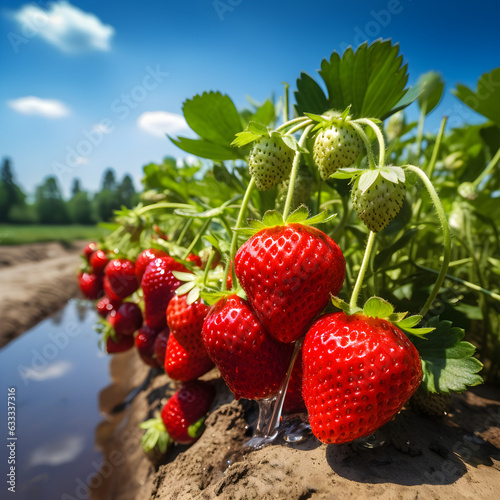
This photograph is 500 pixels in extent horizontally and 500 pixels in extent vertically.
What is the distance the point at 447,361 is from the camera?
423mm

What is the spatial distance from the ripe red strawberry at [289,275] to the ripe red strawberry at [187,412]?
13.8 inches

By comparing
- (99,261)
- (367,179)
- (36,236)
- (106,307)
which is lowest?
(36,236)

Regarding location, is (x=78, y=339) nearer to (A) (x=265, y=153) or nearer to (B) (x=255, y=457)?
(B) (x=255, y=457)

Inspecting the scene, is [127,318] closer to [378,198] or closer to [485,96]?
[378,198]

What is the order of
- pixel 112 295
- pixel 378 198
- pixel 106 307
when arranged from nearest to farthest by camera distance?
pixel 378 198 < pixel 112 295 < pixel 106 307

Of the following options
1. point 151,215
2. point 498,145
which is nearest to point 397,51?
point 498,145

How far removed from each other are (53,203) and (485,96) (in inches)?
821

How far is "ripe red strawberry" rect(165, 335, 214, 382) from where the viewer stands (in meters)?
0.60

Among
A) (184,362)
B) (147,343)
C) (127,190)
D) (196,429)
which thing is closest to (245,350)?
(184,362)

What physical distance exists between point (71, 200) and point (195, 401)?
73.3 ft

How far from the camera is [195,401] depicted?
678 millimetres

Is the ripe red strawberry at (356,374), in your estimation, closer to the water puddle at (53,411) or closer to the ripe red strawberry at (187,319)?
the ripe red strawberry at (187,319)

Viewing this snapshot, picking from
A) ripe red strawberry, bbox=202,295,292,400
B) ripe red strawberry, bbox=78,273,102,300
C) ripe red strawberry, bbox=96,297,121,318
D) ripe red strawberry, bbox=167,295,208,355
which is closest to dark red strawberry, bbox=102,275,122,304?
ripe red strawberry, bbox=96,297,121,318

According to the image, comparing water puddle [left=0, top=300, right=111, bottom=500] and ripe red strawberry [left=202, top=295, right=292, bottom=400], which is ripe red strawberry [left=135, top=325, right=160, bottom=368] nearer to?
water puddle [left=0, top=300, right=111, bottom=500]
